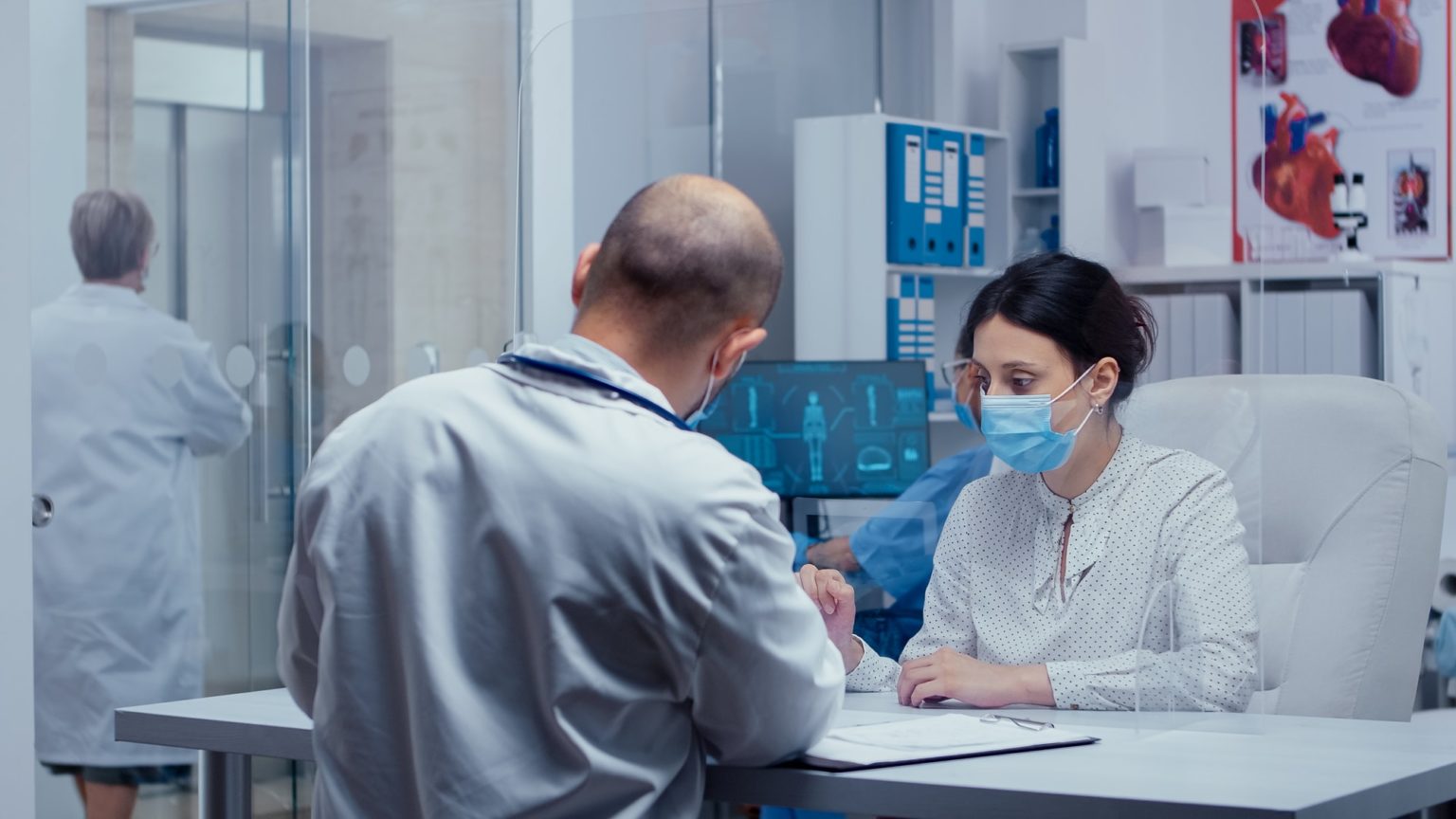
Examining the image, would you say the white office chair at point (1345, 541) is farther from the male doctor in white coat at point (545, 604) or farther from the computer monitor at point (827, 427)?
the male doctor in white coat at point (545, 604)

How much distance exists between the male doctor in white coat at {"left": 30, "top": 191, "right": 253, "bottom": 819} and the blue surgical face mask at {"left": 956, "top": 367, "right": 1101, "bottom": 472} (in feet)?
6.43

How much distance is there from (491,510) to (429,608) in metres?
0.10

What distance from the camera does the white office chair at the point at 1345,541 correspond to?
7.16ft

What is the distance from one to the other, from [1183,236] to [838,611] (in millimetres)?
1064

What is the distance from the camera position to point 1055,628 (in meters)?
2.03

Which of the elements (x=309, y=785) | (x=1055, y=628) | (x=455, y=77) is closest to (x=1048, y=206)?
(x=1055, y=628)

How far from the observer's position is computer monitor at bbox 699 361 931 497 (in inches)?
96.8

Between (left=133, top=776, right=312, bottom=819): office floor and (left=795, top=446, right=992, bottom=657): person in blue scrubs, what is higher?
(left=795, top=446, right=992, bottom=657): person in blue scrubs

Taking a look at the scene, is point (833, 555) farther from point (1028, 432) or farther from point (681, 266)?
point (681, 266)

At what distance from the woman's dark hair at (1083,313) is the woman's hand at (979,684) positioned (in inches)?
13.8

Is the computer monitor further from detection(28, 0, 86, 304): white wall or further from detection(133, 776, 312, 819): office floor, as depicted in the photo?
detection(28, 0, 86, 304): white wall

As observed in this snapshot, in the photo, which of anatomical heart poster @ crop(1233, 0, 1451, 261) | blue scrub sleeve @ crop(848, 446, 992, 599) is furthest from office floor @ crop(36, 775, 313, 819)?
anatomical heart poster @ crop(1233, 0, 1451, 261)

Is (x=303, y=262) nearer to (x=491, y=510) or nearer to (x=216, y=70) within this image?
(x=216, y=70)

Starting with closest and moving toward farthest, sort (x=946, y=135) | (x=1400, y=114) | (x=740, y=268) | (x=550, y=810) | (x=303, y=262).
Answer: (x=550, y=810) < (x=740, y=268) < (x=946, y=135) < (x=303, y=262) < (x=1400, y=114)
